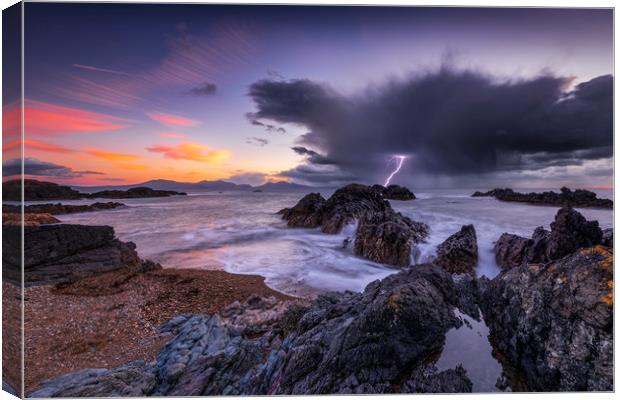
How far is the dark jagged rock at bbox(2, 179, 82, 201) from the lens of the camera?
2514mm

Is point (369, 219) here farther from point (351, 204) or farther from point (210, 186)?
point (210, 186)

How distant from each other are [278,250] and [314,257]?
55 cm

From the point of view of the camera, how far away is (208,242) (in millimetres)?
3553

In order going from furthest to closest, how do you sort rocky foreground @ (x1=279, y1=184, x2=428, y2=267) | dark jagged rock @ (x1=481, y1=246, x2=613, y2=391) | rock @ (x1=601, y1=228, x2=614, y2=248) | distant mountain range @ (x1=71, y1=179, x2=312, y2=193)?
rocky foreground @ (x1=279, y1=184, x2=428, y2=267) < distant mountain range @ (x1=71, y1=179, x2=312, y2=193) < rock @ (x1=601, y1=228, x2=614, y2=248) < dark jagged rock @ (x1=481, y1=246, x2=613, y2=391)

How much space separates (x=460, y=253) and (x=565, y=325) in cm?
138

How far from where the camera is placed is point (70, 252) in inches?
136

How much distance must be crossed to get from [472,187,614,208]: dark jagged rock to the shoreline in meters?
3.21

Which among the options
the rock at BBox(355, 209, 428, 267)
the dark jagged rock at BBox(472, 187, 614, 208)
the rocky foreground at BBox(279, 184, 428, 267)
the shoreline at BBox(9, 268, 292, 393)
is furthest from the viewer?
the rock at BBox(355, 209, 428, 267)

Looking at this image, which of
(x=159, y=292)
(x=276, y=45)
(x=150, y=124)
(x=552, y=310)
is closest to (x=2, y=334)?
(x=159, y=292)

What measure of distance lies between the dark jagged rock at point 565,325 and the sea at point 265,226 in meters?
1.02

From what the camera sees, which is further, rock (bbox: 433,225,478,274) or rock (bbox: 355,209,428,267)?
rock (bbox: 355,209,428,267)

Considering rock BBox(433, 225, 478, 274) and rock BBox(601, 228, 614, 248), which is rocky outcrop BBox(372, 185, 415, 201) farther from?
rock BBox(601, 228, 614, 248)

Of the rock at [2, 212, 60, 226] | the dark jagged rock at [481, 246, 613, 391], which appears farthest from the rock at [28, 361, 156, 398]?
the dark jagged rock at [481, 246, 613, 391]

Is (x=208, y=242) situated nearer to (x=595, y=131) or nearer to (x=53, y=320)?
(x=53, y=320)
